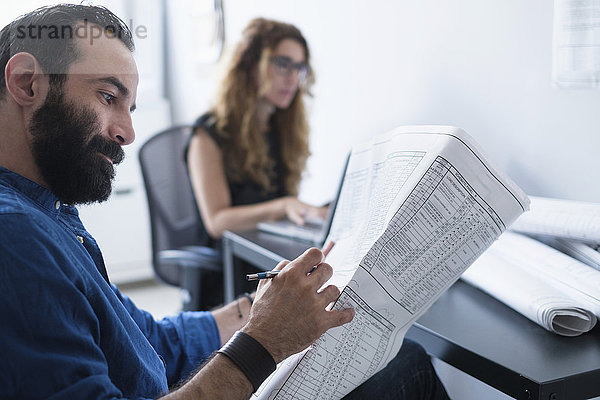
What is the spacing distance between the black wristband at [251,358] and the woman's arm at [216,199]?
3.57ft

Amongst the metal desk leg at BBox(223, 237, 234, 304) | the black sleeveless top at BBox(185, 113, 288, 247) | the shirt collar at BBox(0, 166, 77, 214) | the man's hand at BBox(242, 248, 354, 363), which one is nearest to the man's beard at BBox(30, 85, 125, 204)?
the shirt collar at BBox(0, 166, 77, 214)

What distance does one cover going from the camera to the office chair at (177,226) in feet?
6.61

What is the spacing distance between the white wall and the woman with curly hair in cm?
17

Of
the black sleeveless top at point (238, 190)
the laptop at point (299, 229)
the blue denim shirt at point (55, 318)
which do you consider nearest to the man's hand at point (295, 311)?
the blue denim shirt at point (55, 318)

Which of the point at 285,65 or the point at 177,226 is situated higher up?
the point at 285,65

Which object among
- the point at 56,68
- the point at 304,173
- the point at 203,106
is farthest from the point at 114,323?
the point at 203,106

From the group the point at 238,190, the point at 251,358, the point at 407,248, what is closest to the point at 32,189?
the point at 251,358

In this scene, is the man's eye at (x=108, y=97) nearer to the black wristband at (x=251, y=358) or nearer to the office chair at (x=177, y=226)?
the black wristband at (x=251, y=358)

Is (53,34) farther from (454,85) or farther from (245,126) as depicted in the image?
(245,126)

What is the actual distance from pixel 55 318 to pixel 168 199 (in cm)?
151

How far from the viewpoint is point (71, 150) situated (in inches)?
37.3

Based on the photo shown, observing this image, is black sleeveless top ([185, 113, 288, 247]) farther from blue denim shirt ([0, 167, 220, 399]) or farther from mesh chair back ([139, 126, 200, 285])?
blue denim shirt ([0, 167, 220, 399])

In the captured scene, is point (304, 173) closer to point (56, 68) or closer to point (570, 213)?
point (570, 213)

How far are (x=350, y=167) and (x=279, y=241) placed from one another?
0.56 m
